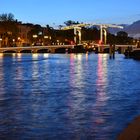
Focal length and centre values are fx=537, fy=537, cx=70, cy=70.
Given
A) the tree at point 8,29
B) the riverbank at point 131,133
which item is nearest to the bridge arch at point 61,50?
the tree at point 8,29

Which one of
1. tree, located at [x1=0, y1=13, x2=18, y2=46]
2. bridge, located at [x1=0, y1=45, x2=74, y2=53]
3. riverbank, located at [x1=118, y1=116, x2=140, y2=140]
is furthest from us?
tree, located at [x1=0, y1=13, x2=18, y2=46]

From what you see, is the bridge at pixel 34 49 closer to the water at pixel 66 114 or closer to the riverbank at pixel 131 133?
the water at pixel 66 114

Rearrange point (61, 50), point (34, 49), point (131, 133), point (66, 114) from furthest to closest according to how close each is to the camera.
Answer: point (61, 50)
point (34, 49)
point (66, 114)
point (131, 133)

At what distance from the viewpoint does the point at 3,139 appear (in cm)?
1069

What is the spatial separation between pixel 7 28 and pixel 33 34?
3545cm

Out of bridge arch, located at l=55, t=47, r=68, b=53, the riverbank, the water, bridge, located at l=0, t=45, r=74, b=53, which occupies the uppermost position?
the riverbank

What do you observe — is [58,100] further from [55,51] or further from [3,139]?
[55,51]

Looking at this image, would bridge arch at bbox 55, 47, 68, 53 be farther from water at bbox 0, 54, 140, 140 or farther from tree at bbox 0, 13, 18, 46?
water at bbox 0, 54, 140, 140

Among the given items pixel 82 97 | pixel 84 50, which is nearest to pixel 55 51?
pixel 84 50

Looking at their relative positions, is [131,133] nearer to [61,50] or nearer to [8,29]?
[8,29]

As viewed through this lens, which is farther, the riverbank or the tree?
the tree

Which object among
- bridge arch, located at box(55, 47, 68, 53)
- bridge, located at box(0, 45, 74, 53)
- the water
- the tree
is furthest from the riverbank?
bridge arch, located at box(55, 47, 68, 53)

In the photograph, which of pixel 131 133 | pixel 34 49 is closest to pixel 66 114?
pixel 131 133

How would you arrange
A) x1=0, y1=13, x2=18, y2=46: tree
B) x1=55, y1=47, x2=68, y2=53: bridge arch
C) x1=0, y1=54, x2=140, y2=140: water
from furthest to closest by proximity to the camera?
x1=55, y1=47, x2=68, y2=53: bridge arch, x1=0, y1=13, x2=18, y2=46: tree, x1=0, y1=54, x2=140, y2=140: water
